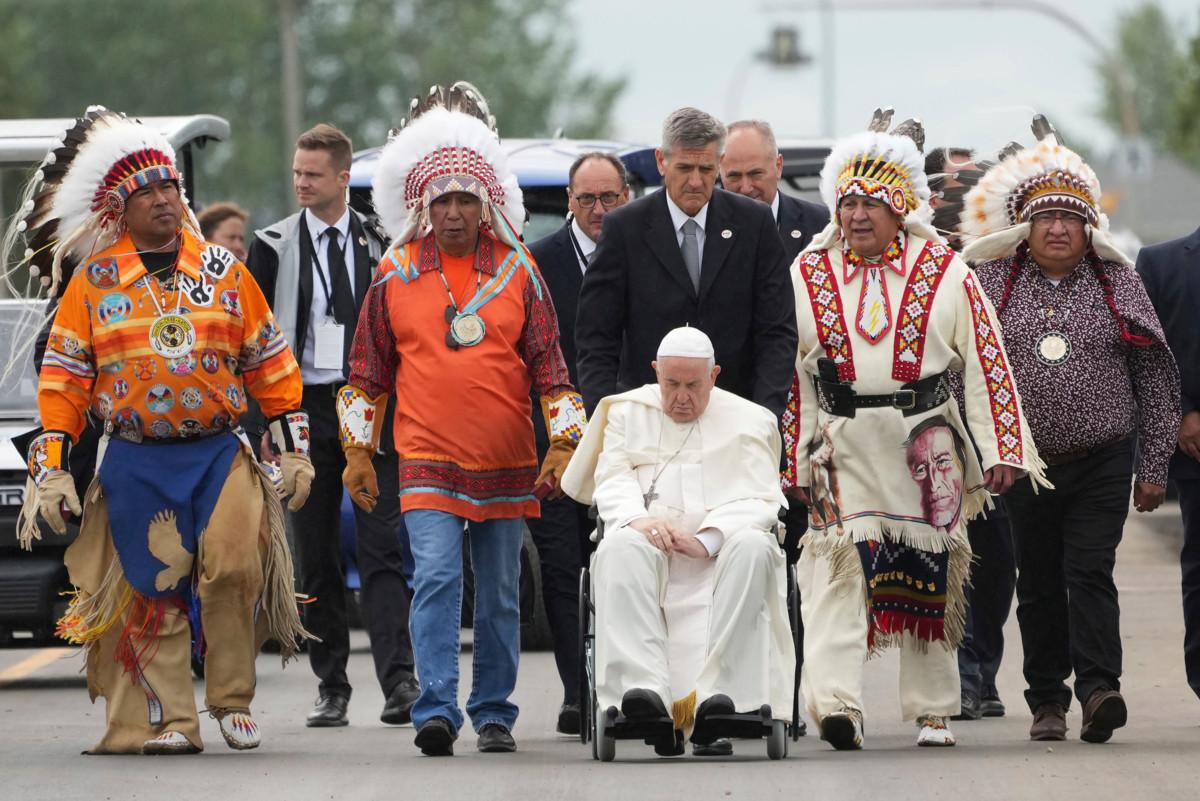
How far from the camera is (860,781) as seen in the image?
937 cm

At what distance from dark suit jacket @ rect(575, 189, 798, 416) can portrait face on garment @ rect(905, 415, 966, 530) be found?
679mm

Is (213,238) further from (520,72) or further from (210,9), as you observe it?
(520,72)

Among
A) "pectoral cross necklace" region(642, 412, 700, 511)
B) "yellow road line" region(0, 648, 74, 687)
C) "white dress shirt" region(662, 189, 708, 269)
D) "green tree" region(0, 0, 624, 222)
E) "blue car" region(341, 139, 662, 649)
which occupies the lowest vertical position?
"yellow road line" region(0, 648, 74, 687)

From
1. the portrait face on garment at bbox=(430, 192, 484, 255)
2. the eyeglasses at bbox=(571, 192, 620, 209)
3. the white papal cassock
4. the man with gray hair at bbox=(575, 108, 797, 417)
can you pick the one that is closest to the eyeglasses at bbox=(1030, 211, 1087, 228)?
the man with gray hair at bbox=(575, 108, 797, 417)

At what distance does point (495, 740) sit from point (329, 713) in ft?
4.75

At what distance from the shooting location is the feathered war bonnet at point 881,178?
10.6 meters

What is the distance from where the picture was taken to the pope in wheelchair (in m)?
9.73

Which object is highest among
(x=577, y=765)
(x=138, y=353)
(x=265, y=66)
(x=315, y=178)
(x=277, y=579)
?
(x=265, y=66)

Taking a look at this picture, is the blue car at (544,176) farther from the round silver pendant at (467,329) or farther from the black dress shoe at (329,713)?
the round silver pendant at (467,329)

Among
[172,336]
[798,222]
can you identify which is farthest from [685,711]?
[798,222]

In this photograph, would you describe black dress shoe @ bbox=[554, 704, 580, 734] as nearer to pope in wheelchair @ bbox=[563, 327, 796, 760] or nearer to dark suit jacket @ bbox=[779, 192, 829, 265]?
pope in wheelchair @ bbox=[563, 327, 796, 760]

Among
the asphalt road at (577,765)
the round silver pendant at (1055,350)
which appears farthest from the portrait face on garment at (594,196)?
the asphalt road at (577,765)

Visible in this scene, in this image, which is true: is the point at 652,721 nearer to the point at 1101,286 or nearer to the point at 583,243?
the point at 1101,286

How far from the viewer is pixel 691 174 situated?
35.1 feet
